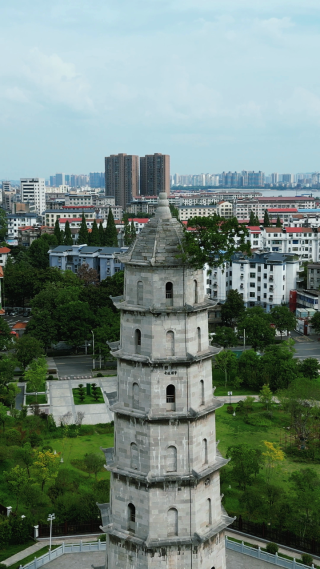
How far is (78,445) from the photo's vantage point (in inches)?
1597

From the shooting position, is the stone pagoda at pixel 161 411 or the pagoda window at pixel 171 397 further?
the pagoda window at pixel 171 397

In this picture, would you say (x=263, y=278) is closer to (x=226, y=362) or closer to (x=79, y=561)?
(x=226, y=362)

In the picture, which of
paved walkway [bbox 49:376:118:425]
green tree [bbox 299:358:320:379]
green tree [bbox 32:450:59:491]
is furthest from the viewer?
green tree [bbox 299:358:320:379]

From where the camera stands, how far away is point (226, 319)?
2928 inches

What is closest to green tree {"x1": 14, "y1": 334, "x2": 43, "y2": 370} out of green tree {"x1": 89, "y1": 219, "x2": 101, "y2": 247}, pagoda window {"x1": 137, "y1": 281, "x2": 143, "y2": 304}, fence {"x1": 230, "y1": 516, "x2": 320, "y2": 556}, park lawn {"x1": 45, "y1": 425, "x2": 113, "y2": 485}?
park lawn {"x1": 45, "y1": 425, "x2": 113, "y2": 485}

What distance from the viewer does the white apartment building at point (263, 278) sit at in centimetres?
8081

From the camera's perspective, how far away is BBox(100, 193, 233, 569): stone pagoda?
18.4 m

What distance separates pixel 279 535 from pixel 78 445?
15167mm

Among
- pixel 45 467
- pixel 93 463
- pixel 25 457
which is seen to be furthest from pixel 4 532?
pixel 93 463

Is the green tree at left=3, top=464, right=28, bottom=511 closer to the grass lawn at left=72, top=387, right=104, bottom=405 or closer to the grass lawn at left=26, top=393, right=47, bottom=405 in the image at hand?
the grass lawn at left=26, top=393, right=47, bottom=405

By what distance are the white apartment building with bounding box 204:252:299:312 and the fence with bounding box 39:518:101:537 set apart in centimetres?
5266

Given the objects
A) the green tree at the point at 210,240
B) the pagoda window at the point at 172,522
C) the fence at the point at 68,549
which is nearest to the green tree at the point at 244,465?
the fence at the point at 68,549

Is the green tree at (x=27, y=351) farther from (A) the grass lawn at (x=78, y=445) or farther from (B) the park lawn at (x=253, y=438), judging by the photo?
(B) the park lawn at (x=253, y=438)

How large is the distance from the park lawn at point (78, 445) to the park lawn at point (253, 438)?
23.9 feet
